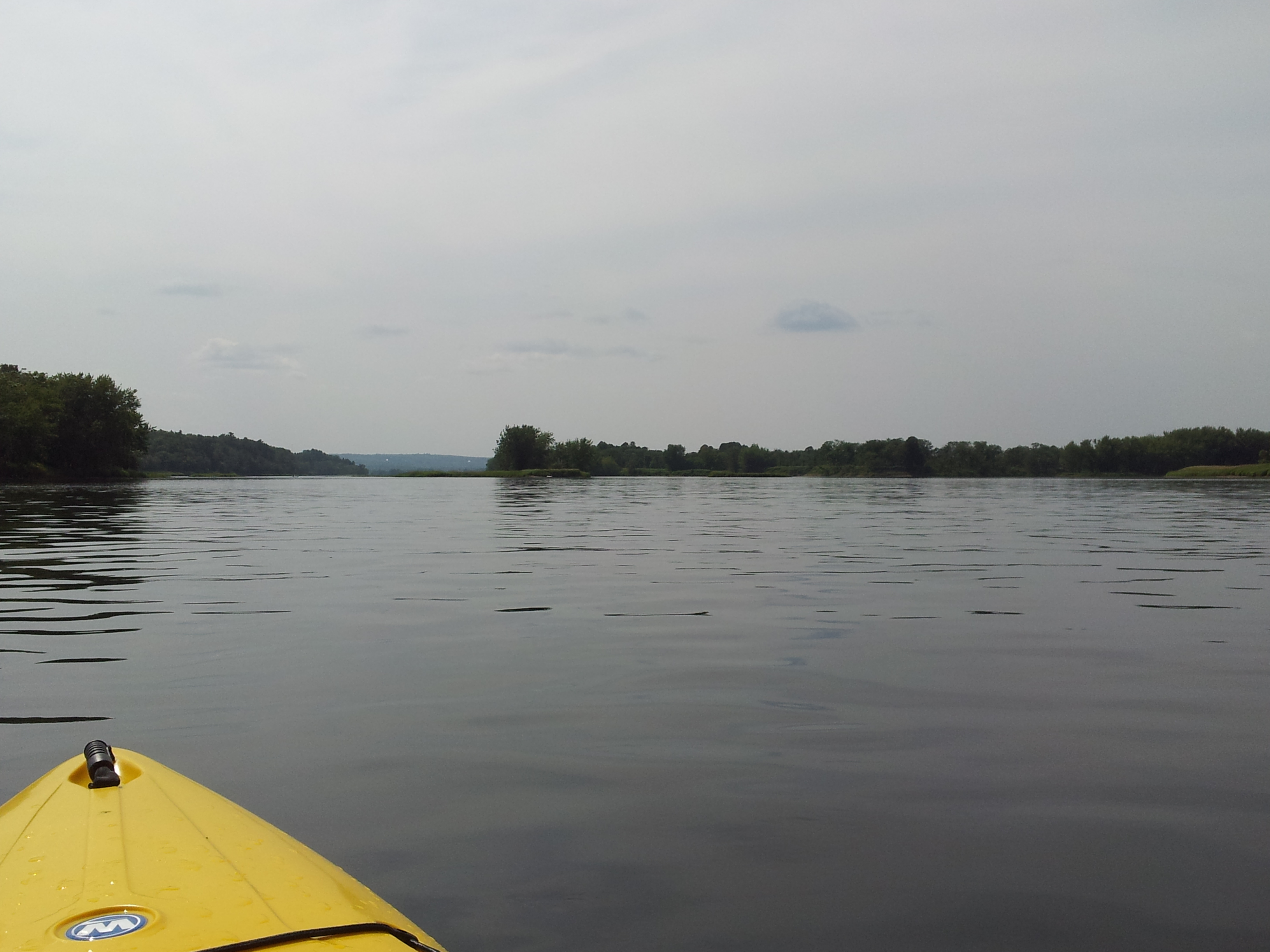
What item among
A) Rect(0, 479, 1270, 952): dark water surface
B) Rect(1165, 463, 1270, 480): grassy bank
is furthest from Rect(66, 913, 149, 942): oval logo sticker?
Rect(1165, 463, 1270, 480): grassy bank

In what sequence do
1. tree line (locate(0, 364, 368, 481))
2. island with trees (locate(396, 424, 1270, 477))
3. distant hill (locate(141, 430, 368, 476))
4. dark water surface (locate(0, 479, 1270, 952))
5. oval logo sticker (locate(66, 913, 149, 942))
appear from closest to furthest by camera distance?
oval logo sticker (locate(66, 913, 149, 942))
dark water surface (locate(0, 479, 1270, 952))
tree line (locate(0, 364, 368, 481))
island with trees (locate(396, 424, 1270, 477))
distant hill (locate(141, 430, 368, 476))

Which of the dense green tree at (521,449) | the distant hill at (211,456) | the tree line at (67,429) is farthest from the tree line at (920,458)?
the tree line at (67,429)

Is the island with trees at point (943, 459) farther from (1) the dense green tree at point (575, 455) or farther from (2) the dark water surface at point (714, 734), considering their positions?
(2) the dark water surface at point (714, 734)

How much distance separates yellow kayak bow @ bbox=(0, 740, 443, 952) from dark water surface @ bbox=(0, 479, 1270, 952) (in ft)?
2.19

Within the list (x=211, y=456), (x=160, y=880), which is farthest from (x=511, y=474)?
(x=160, y=880)

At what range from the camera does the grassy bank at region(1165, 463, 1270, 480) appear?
10806 cm

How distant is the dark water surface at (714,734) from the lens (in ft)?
11.3

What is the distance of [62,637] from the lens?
339 inches

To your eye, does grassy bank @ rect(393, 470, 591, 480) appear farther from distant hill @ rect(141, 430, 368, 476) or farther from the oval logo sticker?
the oval logo sticker

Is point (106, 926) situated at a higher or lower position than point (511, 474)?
lower

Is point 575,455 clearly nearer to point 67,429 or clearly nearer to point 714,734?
point 67,429

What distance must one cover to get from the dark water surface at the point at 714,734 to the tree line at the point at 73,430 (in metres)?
64.1

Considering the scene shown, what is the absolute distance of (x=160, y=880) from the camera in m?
2.74

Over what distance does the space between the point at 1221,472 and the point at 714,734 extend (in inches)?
5468
